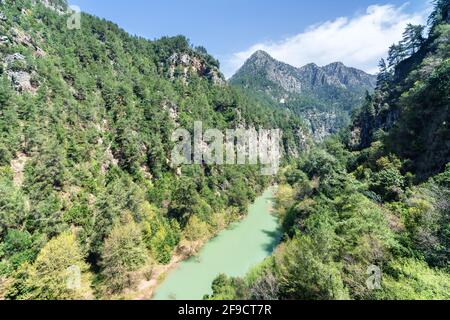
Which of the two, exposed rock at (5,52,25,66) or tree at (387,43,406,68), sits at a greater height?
tree at (387,43,406,68)

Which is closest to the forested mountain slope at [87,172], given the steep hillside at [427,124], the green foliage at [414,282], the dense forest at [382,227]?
the dense forest at [382,227]

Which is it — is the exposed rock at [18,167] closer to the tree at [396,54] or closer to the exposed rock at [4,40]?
the exposed rock at [4,40]

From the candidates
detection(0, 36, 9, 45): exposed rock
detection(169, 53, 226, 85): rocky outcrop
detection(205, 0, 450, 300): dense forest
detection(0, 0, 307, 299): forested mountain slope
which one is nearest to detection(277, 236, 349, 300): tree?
detection(205, 0, 450, 300): dense forest

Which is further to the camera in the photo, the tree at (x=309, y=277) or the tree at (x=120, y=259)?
the tree at (x=120, y=259)

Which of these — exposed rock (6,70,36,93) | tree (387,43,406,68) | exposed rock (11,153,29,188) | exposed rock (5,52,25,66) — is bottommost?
exposed rock (11,153,29,188)

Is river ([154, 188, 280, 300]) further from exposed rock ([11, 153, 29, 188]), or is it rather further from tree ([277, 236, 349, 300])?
exposed rock ([11, 153, 29, 188])

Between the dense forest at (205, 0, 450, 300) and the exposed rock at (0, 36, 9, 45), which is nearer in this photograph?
the dense forest at (205, 0, 450, 300)

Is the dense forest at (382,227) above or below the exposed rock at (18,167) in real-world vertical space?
below
